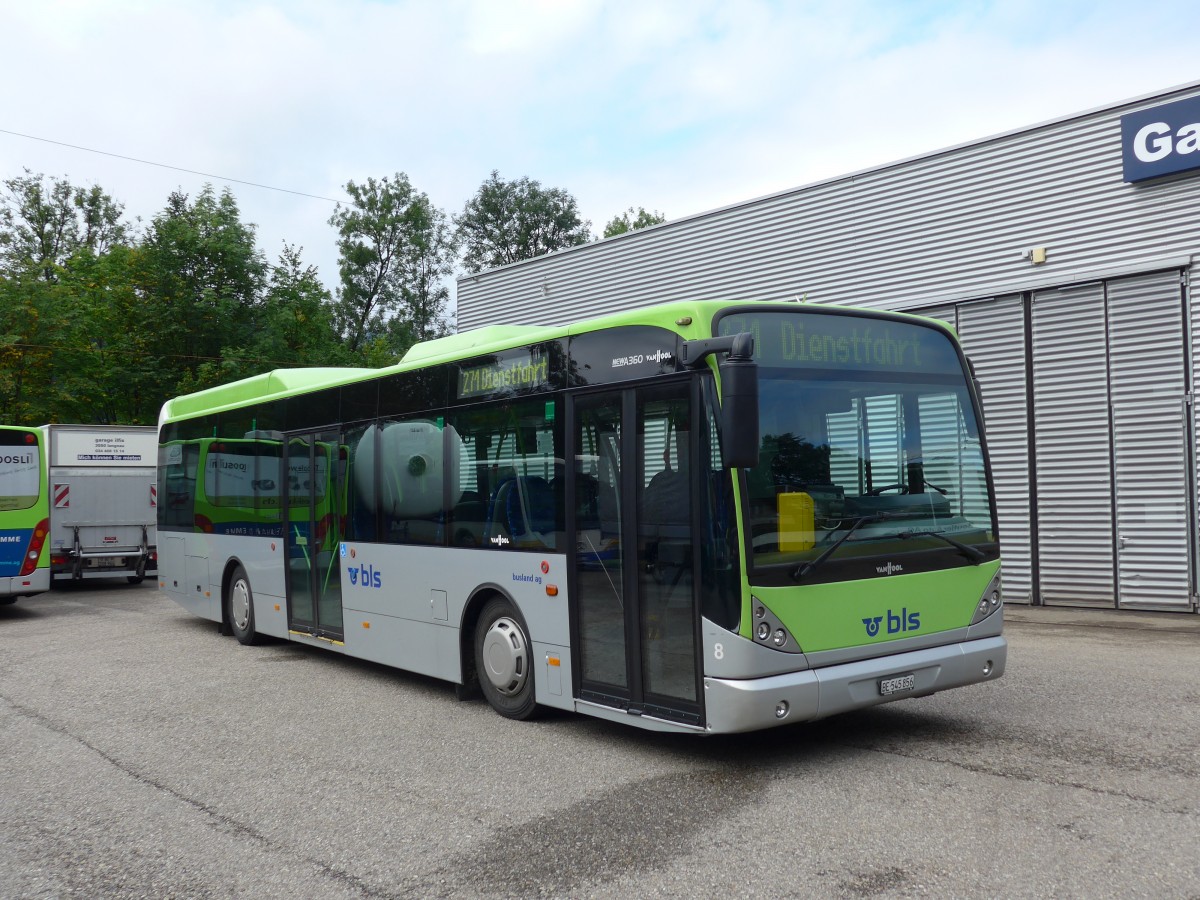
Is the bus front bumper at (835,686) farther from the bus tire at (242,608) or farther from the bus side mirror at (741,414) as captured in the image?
the bus tire at (242,608)

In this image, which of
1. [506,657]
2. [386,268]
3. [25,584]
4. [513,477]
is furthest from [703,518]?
[386,268]

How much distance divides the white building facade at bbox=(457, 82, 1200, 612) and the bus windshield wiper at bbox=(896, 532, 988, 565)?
7.71 meters

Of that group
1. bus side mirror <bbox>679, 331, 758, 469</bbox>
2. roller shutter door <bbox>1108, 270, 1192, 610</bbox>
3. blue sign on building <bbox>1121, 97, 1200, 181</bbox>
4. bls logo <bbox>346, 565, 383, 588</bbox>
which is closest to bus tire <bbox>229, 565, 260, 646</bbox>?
bls logo <bbox>346, 565, 383, 588</bbox>

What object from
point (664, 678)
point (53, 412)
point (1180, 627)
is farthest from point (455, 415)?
point (53, 412)

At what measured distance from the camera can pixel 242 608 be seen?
41.1 feet

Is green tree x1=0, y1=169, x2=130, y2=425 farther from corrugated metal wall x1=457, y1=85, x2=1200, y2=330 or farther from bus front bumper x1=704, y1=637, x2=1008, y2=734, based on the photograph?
bus front bumper x1=704, y1=637, x2=1008, y2=734

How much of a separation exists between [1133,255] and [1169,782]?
9771 mm

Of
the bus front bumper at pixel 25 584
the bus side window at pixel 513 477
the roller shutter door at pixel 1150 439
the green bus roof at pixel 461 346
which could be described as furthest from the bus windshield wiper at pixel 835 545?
the bus front bumper at pixel 25 584

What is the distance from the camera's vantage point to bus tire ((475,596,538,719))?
7.62m

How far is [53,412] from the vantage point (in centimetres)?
3114

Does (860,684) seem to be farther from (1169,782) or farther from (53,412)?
(53,412)

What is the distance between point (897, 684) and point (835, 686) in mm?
499

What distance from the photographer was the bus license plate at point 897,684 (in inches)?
245

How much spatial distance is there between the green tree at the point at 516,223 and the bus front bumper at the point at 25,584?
41951 mm
